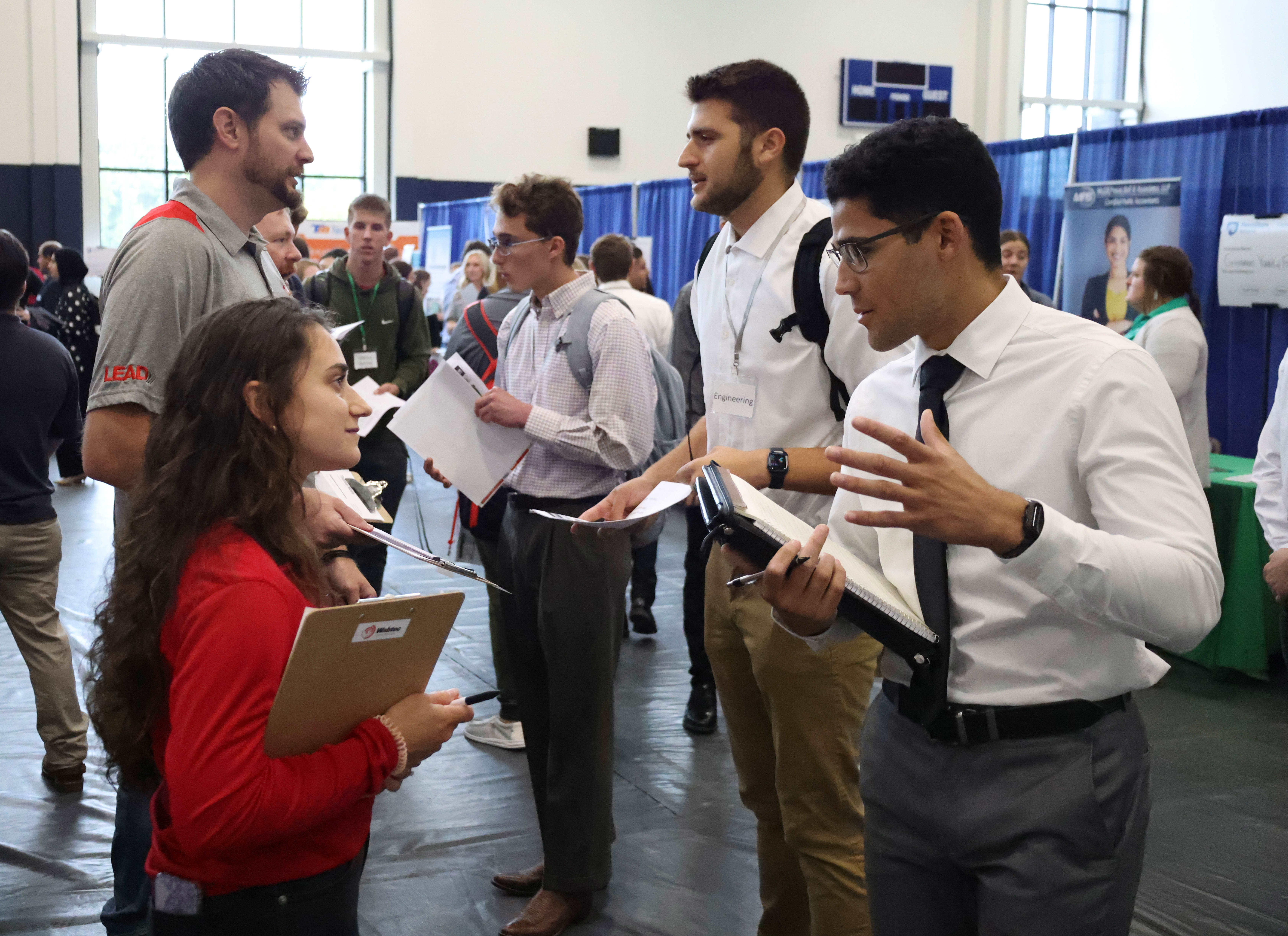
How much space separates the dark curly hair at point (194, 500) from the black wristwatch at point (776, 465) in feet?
2.61

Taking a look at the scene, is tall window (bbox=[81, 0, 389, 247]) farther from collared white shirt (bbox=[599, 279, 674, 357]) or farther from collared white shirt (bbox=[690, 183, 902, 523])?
collared white shirt (bbox=[690, 183, 902, 523])

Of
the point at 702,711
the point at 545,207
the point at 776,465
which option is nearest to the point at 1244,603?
the point at 702,711

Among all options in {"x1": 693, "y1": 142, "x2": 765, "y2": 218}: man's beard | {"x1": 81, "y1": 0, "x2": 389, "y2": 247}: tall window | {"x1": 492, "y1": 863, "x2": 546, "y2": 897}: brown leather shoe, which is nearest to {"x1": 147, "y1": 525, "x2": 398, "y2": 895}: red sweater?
{"x1": 693, "y1": 142, "x2": 765, "y2": 218}: man's beard

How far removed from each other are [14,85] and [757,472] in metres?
14.8

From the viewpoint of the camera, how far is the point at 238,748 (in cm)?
128

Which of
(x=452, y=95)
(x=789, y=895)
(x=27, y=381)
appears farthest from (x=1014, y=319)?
(x=452, y=95)

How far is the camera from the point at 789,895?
2.27 meters

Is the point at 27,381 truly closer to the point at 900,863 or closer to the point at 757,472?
the point at 757,472

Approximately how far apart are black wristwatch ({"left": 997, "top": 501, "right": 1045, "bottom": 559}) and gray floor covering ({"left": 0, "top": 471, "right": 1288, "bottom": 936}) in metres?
1.80

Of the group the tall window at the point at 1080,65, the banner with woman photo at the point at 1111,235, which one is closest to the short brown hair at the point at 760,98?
the banner with woman photo at the point at 1111,235

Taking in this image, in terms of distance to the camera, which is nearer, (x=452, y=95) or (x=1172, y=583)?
(x=1172, y=583)

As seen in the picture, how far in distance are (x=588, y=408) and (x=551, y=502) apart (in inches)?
9.8

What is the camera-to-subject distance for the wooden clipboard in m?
1.26

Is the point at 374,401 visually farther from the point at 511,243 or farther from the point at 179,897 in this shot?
the point at 179,897
